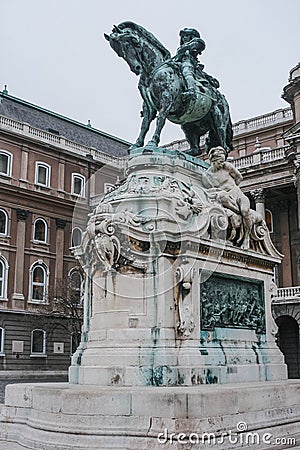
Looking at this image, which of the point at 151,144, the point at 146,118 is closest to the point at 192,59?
the point at 146,118

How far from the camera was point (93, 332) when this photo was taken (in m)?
8.54

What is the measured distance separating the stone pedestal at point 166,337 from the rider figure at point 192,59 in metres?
1.43

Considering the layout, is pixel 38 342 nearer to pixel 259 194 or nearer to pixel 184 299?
pixel 259 194

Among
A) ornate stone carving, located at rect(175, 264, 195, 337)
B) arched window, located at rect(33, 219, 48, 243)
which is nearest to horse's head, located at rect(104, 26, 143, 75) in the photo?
ornate stone carving, located at rect(175, 264, 195, 337)

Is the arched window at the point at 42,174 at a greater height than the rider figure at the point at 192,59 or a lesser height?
greater

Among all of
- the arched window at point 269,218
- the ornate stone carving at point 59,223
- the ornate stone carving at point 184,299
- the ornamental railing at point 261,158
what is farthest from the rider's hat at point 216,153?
the arched window at point 269,218

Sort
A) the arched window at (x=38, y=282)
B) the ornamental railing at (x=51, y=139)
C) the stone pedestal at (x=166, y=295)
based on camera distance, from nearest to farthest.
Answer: the stone pedestal at (x=166, y=295)
the arched window at (x=38, y=282)
the ornamental railing at (x=51, y=139)

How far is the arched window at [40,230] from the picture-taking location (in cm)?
4444

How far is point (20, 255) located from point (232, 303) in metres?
35.0

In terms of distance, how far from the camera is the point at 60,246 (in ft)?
150

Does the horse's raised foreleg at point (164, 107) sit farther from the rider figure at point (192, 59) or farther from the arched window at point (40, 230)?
the arched window at point (40, 230)

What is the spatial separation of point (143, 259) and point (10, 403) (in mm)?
2640

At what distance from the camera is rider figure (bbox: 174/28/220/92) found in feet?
34.1

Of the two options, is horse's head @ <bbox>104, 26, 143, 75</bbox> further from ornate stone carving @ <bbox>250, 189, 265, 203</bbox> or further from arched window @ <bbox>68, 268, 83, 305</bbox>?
ornate stone carving @ <bbox>250, 189, 265, 203</bbox>
